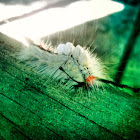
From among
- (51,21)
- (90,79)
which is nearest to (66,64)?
(90,79)

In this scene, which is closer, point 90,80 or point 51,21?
point 90,80

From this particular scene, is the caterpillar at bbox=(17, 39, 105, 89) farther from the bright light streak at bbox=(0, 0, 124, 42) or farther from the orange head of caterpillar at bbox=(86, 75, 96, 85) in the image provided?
the bright light streak at bbox=(0, 0, 124, 42)

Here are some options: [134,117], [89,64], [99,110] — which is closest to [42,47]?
[89,64]

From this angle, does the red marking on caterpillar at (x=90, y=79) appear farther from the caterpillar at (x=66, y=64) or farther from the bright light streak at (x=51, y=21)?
the bright light streak at (x=51, y=21)

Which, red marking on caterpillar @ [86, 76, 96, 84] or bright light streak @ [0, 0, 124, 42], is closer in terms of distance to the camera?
red marking on caterpillar @ [86, 76, 96, 84]

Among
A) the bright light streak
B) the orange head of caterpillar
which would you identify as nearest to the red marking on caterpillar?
the orange head of caterpillar

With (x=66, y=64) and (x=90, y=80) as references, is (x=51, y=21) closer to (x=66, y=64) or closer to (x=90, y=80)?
(x=66, y=64)

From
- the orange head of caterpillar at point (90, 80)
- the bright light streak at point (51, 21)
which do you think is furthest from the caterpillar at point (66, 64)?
the bright light streak at point (51, 21)

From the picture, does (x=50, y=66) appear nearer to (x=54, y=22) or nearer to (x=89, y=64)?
(x=89, y=64)

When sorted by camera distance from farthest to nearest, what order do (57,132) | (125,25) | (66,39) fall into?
(125,25), (66,39), (57,132)
